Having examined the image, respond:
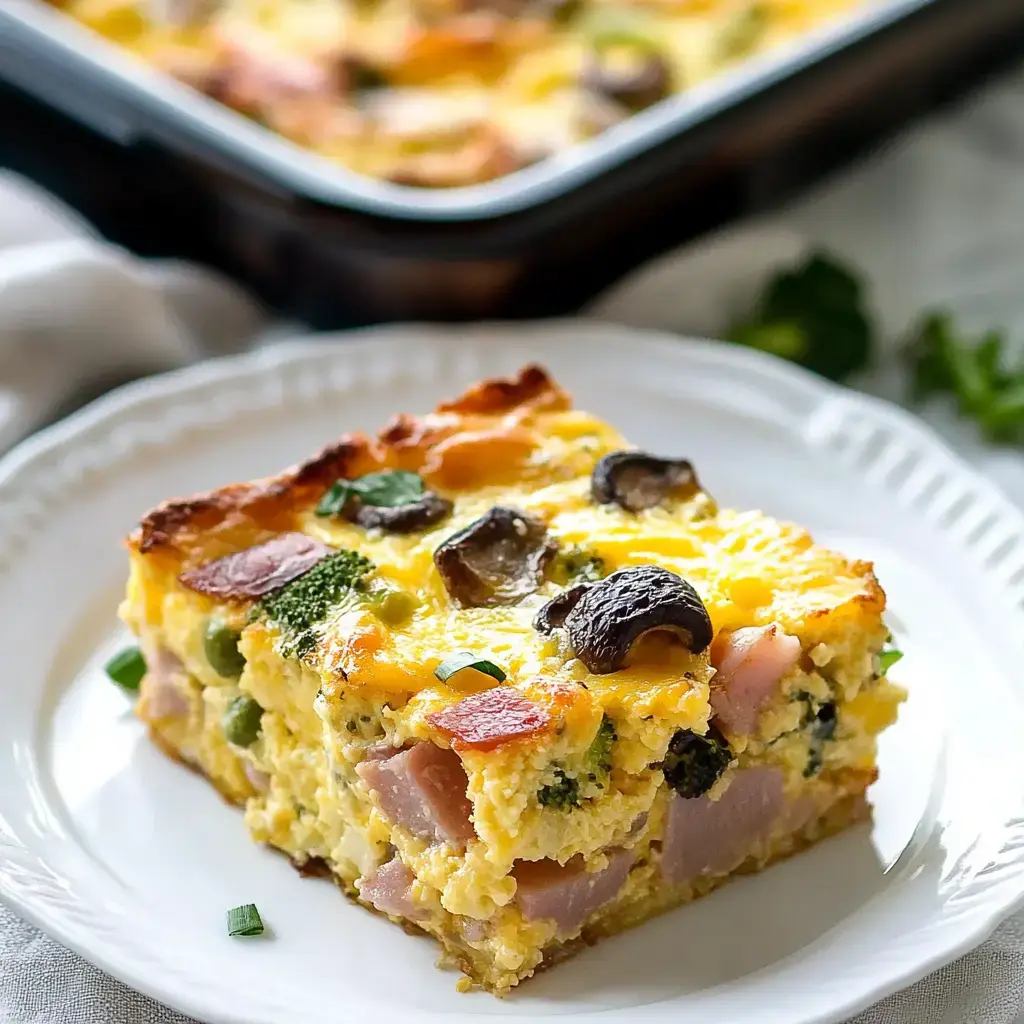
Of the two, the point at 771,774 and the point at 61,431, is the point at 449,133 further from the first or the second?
the point at 771,774

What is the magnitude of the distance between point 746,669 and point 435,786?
624 millimetres

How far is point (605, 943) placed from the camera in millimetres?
2965

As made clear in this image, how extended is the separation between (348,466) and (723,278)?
6.39 feet

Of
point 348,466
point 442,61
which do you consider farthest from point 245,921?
point 442,61

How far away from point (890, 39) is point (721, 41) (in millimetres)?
755

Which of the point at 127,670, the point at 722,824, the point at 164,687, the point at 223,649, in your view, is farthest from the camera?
the point at 127,670

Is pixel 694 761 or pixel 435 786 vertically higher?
pixel 694 761

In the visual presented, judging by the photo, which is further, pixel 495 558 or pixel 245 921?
pixel 495 558

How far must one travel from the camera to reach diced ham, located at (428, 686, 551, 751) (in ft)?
8.62

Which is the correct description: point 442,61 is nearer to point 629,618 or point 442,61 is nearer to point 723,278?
point 723,278

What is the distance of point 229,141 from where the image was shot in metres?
4.50

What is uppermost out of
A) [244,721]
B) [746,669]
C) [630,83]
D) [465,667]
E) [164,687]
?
[630,83]

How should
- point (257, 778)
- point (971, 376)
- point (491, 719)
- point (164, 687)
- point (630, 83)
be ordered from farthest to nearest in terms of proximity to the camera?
1. point (630, 83)
2. point (971, 376)
3. point (164, 687)
4. point (257, 778)
5. point (491, 719)

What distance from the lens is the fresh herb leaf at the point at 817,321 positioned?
189 inches
